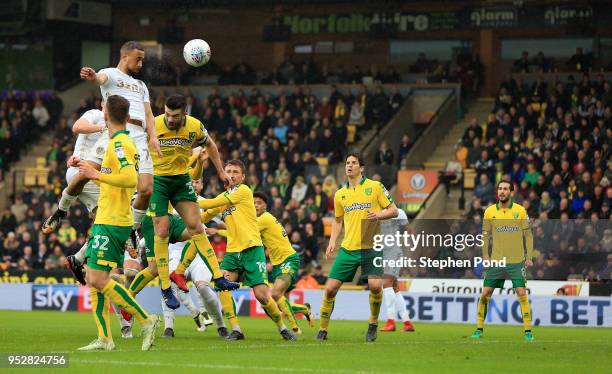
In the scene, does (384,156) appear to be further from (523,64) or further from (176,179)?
(176,179)

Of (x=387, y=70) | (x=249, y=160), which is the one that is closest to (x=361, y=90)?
(x=387, y=70)

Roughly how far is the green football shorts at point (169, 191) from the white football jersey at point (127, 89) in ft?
2.56

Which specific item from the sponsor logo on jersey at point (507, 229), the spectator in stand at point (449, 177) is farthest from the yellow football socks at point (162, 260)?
the spectator in stand at point (449, 177)

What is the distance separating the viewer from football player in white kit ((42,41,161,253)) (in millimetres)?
13578

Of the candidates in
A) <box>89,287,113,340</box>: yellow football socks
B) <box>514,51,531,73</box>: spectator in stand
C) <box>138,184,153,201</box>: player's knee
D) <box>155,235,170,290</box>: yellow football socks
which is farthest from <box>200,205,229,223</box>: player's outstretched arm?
<box>514,51,531,73</box>: spectator in stand

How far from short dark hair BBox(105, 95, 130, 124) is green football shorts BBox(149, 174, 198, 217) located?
101 inches

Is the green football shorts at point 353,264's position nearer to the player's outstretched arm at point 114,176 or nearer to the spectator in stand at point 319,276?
the player's outstretched arm at point 114,176

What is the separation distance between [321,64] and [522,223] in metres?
23.2

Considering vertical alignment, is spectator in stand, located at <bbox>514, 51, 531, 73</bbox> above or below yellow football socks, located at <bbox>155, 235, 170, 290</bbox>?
above

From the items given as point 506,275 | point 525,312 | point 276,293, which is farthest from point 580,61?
point 276,293

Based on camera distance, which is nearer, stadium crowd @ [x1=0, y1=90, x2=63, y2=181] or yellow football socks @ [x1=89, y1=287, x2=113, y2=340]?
yellow football socks @ [x1=89, y1=287, x2=113, y2=340]

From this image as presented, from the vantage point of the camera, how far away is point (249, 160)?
1291 inches

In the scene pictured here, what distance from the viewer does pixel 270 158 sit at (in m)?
32.8

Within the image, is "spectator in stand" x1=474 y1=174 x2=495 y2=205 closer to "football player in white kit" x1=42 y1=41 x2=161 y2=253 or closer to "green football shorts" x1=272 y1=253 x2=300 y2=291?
"green football shorts" x1=272 y1=253 x2=300 y2=291
